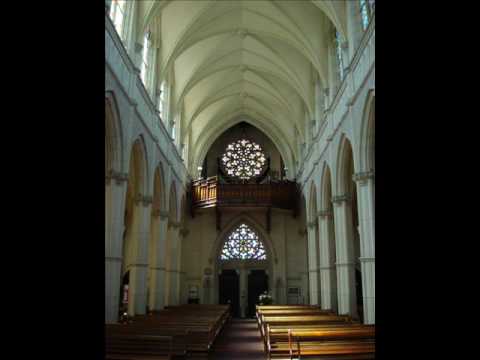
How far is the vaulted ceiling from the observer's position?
57.6 ft

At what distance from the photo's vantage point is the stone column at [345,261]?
50.0ft

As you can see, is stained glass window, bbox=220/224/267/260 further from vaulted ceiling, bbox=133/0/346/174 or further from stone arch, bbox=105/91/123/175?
stone arch, bbox=105/91/123/175

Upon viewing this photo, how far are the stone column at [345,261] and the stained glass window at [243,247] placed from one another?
11974mm

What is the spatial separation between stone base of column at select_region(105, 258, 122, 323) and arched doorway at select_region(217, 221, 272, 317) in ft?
50.0

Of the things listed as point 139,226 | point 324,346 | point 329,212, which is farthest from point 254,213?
point 324,346

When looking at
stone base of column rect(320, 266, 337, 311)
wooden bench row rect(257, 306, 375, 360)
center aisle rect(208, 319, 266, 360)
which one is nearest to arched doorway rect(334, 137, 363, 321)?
stone base of column rect(320, 266, 337, 311)

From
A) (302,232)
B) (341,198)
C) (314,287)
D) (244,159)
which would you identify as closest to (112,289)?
(341,198)

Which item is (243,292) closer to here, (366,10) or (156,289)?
(156,289)

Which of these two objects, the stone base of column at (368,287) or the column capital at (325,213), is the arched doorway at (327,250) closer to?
the column capital at (325,213)

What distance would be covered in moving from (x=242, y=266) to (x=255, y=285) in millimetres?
1414

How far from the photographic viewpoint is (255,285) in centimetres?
2734
